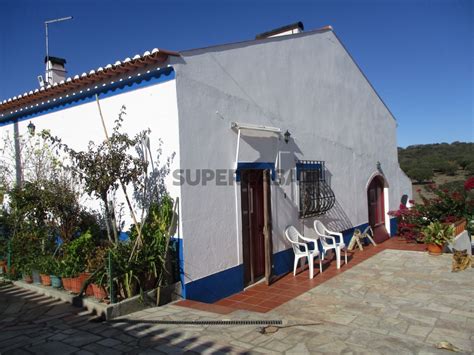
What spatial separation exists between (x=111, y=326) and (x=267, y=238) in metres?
3.80

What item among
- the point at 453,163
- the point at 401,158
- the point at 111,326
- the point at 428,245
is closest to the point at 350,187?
the point at 428,245

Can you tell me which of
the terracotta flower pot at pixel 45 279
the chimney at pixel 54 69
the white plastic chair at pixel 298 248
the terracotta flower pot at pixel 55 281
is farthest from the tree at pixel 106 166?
the chimney at pixel 54 69

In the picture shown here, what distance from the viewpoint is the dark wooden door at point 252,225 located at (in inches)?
315

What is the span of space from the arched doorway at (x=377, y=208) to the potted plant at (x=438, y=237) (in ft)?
10.2

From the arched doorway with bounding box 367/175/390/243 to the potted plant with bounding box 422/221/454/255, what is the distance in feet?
10.2

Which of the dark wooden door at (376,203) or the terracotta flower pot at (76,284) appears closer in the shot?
the terracotta flower pot at (76,284)

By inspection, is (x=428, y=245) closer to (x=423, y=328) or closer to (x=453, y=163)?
(x=423, y=328)

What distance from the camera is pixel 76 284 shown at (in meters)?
6.25

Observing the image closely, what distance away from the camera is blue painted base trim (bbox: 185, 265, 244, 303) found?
6.64m

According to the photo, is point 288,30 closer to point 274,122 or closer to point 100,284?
point 274,122

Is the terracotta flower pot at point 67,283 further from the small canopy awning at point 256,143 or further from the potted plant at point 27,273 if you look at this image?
the small canopy awning at point 256,143

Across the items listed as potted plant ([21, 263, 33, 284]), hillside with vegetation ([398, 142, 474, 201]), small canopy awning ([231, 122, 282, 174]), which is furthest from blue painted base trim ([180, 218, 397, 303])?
hillside with vegetation ([398, 142, 474, 201])

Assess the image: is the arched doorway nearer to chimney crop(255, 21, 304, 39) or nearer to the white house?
the white house

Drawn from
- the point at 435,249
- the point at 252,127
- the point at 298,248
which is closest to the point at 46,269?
the point at 252,127
